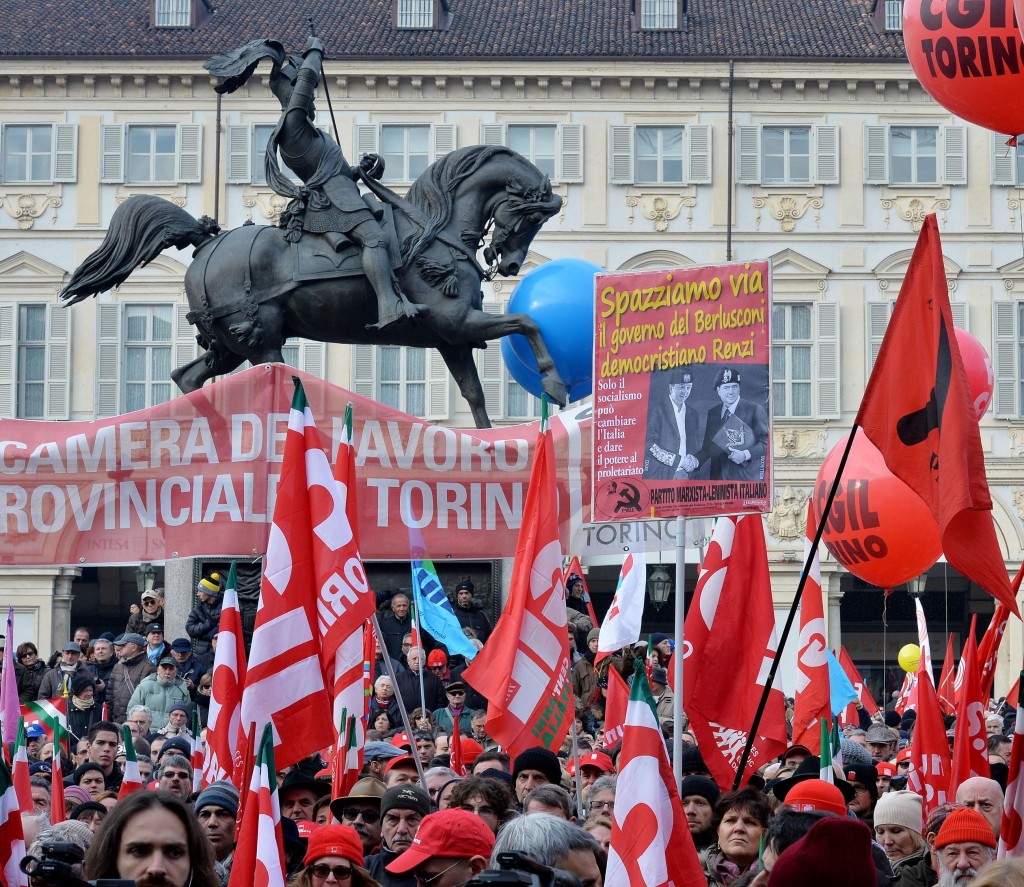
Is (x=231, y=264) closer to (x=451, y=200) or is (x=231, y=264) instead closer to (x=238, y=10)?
(x=451, y=200)

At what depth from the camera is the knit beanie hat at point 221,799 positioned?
7.64 meters

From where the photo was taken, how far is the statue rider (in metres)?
13.6

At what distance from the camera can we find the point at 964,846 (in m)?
7.01

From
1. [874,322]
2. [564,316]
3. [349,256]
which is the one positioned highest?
[874,322]

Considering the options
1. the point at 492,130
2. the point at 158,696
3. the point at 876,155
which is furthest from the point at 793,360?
the point at 158,696

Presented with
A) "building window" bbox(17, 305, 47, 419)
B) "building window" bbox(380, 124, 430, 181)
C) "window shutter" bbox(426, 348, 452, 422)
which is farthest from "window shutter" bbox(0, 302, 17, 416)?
"window shutter" bbox(426, 348, 452, 422)

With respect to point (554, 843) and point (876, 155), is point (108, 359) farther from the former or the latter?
point (554, 843)

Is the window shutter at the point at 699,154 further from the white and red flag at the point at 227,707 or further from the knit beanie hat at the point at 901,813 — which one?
the knit beanie hat at the point at 901,813

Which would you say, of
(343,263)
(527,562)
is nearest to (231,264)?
(343,263)

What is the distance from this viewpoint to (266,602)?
8.30 metres

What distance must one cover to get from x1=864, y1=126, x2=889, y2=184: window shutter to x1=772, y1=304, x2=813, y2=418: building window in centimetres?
267

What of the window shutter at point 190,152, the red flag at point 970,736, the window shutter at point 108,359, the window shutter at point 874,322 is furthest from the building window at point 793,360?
the red flag at point 970,736

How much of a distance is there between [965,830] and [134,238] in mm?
9107

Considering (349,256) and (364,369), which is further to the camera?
(364,369)
